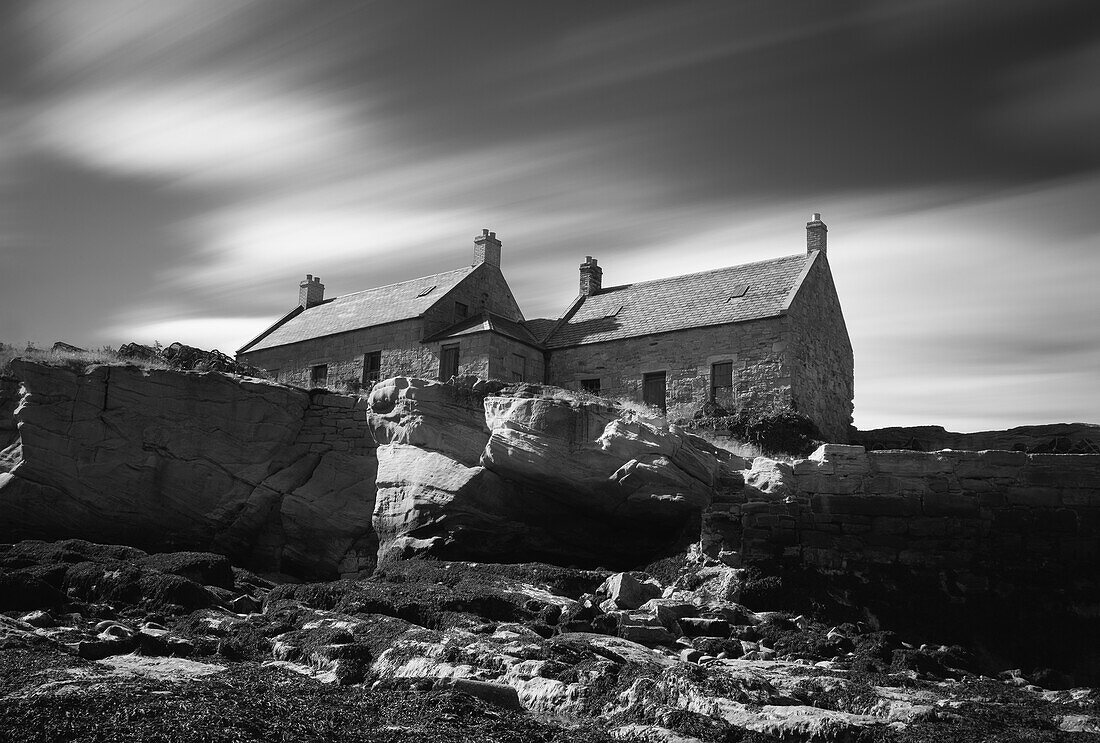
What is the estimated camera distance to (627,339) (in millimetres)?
29953

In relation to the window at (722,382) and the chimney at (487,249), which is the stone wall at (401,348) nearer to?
the chimney at (487,249)

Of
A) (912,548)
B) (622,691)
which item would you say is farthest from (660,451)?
(622,691)

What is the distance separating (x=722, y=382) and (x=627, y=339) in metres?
3.52

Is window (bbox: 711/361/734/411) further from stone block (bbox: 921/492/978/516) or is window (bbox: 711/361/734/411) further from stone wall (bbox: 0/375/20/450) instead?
stone wall (bbox: 0/375/20/450)

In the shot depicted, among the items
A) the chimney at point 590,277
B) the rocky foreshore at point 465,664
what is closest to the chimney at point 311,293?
the chimney at point 590,277

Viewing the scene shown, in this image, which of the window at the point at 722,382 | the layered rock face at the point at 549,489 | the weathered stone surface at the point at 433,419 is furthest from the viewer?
the window at the point at 722,382

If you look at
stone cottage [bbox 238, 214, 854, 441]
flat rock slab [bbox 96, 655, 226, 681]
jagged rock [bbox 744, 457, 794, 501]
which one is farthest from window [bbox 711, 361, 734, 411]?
flat rock slab [bbox 96, 655, 226, 681]

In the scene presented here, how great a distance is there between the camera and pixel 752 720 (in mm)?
9641

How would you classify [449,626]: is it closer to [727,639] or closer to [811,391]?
[727,639]

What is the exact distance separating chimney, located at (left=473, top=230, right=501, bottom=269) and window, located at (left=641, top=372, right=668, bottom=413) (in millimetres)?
8411

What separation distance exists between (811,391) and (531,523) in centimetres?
1197

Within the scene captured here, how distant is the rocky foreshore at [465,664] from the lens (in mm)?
9102

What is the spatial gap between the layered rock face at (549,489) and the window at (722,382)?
701cm

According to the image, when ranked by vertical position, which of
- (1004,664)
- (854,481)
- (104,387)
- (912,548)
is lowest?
(1004,664)
